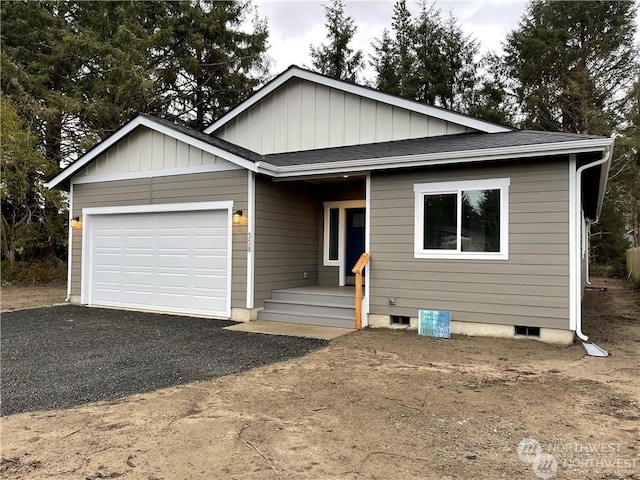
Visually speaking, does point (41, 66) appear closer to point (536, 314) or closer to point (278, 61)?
point (278, 61)

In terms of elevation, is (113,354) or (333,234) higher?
(333,234)

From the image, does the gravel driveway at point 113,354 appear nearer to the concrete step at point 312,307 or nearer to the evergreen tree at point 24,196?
the concrete step at point 312,307

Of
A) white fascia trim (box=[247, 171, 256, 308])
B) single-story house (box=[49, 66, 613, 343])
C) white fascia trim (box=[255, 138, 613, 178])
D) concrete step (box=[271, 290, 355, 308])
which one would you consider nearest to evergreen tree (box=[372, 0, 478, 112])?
single-story house (box=[49, 66, 613, 343])

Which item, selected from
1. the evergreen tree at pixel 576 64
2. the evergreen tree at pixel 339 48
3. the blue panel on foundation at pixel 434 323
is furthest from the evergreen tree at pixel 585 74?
the blue panel on foundation at pixel 434 323

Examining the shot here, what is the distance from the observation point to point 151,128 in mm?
8836

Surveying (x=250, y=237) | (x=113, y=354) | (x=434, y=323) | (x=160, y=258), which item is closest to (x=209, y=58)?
(x=160, y=258)

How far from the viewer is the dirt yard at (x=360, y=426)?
2.68 m

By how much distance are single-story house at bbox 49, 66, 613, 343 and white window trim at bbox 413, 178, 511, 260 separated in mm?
20

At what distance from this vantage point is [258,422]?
11.1 ft

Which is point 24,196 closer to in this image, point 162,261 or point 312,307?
point 162,261

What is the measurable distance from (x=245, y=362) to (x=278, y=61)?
1732cm

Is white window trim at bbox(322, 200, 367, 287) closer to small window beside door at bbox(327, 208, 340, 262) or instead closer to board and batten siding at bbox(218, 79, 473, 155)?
small window beside door at bbox(327, 208, 340, 262)

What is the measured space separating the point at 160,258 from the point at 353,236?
409cm

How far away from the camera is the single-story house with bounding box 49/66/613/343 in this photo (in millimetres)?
6246
